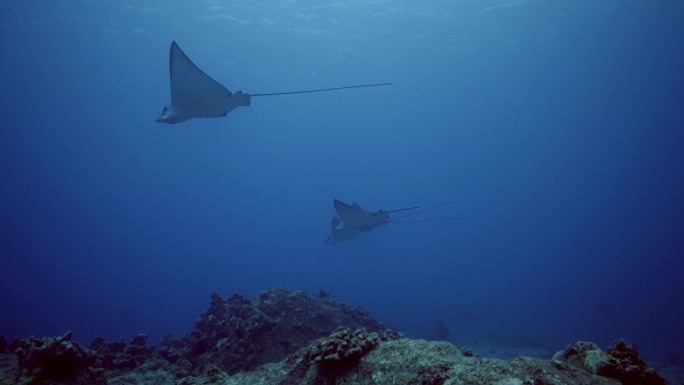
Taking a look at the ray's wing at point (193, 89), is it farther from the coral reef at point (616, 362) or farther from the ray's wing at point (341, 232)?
the coral reef at point (616, 362)

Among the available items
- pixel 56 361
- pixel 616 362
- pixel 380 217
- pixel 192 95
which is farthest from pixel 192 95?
pixel 616 362

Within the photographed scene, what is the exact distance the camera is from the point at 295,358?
3.86 metres

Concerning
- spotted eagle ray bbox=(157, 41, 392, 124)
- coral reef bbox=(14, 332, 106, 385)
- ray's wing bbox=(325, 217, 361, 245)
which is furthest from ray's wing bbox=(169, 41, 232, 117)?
ray's wing bbox=(325, 217, 361, 245)

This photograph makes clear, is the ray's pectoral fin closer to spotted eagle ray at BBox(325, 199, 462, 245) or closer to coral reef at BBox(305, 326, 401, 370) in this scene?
spotted eagle ray at BBox(325, 199, 462, 245)

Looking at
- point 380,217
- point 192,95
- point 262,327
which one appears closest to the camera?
Answer: point 262,327

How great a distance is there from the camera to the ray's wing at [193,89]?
9141mm

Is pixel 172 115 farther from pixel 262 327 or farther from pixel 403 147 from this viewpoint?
pixel 403 147

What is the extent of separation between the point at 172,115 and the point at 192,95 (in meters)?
0.85

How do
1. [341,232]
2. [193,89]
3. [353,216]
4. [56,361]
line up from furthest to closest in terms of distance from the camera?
[341,232] < [353,216] < [193,89] < [56,361]

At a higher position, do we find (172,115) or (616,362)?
(172,115)

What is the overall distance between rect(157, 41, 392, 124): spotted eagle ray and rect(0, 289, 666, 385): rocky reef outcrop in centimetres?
533

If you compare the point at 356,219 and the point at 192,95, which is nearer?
the point at 192,95

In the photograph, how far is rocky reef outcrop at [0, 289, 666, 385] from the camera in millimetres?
2508

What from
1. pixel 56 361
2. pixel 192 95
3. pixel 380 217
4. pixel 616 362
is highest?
pixel 192 95
